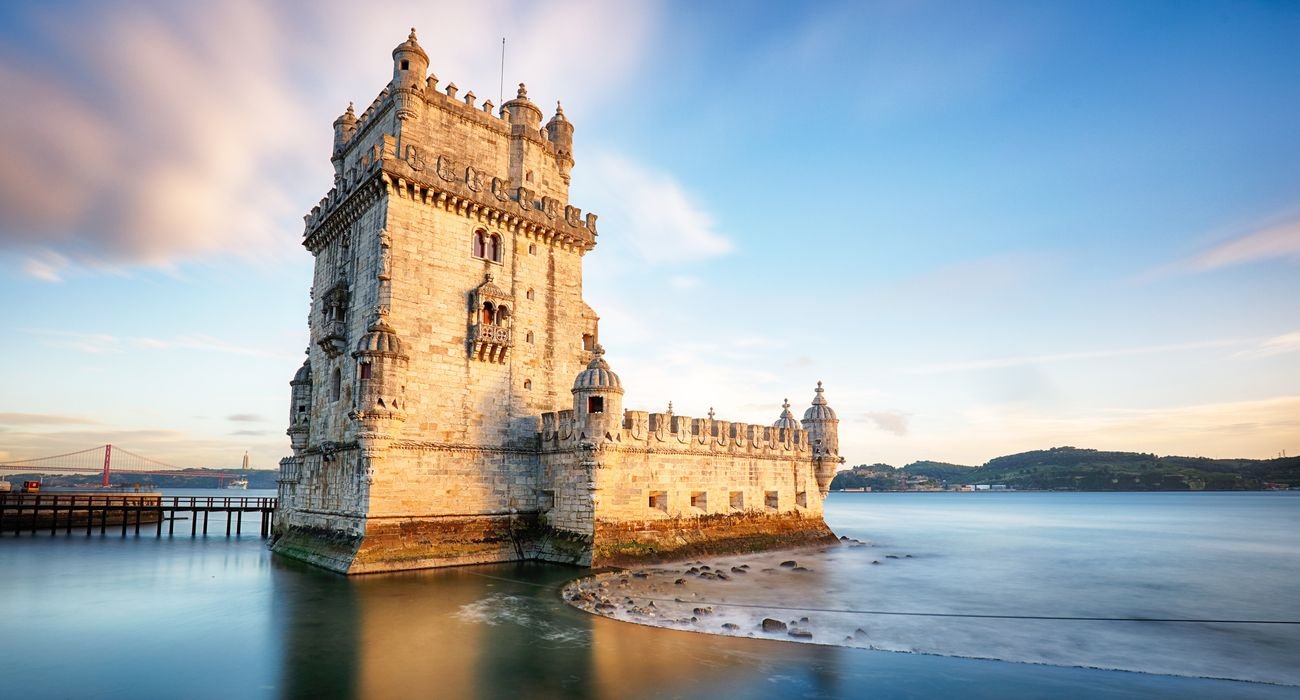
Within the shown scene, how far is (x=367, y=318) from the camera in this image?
26.2 metres

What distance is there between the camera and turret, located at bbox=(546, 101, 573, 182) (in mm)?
33188

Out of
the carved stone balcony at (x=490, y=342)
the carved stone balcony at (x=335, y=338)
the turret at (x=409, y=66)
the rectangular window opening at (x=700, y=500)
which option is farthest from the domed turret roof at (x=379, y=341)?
the rectangular window opening at (x=700, y=500)

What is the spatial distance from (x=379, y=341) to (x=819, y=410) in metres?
23.9

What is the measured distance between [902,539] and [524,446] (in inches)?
1394

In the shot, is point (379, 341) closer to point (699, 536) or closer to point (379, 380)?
point (379, 380)

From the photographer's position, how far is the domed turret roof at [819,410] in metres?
38.5

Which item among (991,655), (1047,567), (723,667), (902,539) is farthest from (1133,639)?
(902,539)

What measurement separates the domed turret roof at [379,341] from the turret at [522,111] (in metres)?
12.0

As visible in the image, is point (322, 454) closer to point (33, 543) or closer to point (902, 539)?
point (33, 543)

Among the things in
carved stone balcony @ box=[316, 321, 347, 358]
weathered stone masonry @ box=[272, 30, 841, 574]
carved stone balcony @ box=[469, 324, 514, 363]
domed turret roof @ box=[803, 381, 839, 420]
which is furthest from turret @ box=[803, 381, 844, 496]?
carved stone balcony @ box=[316, 321, 347, 358]

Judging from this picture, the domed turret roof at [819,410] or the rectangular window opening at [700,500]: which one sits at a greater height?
the domed turret roof at [819,410]

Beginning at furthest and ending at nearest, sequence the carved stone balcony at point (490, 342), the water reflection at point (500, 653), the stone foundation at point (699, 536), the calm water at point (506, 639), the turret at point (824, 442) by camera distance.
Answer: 1. the turret at point (824, 442)
2. the carved stone balcony at point (490, 342)
3. the stone foundation at point (699, 536)
4. the calm water at point (506, 639)
5. the water reflection at point (500, 653)

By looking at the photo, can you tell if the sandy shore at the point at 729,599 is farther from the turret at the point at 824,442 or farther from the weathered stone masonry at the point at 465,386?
the turret at the point at 824,442

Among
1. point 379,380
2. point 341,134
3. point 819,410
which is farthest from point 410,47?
point 819,410
